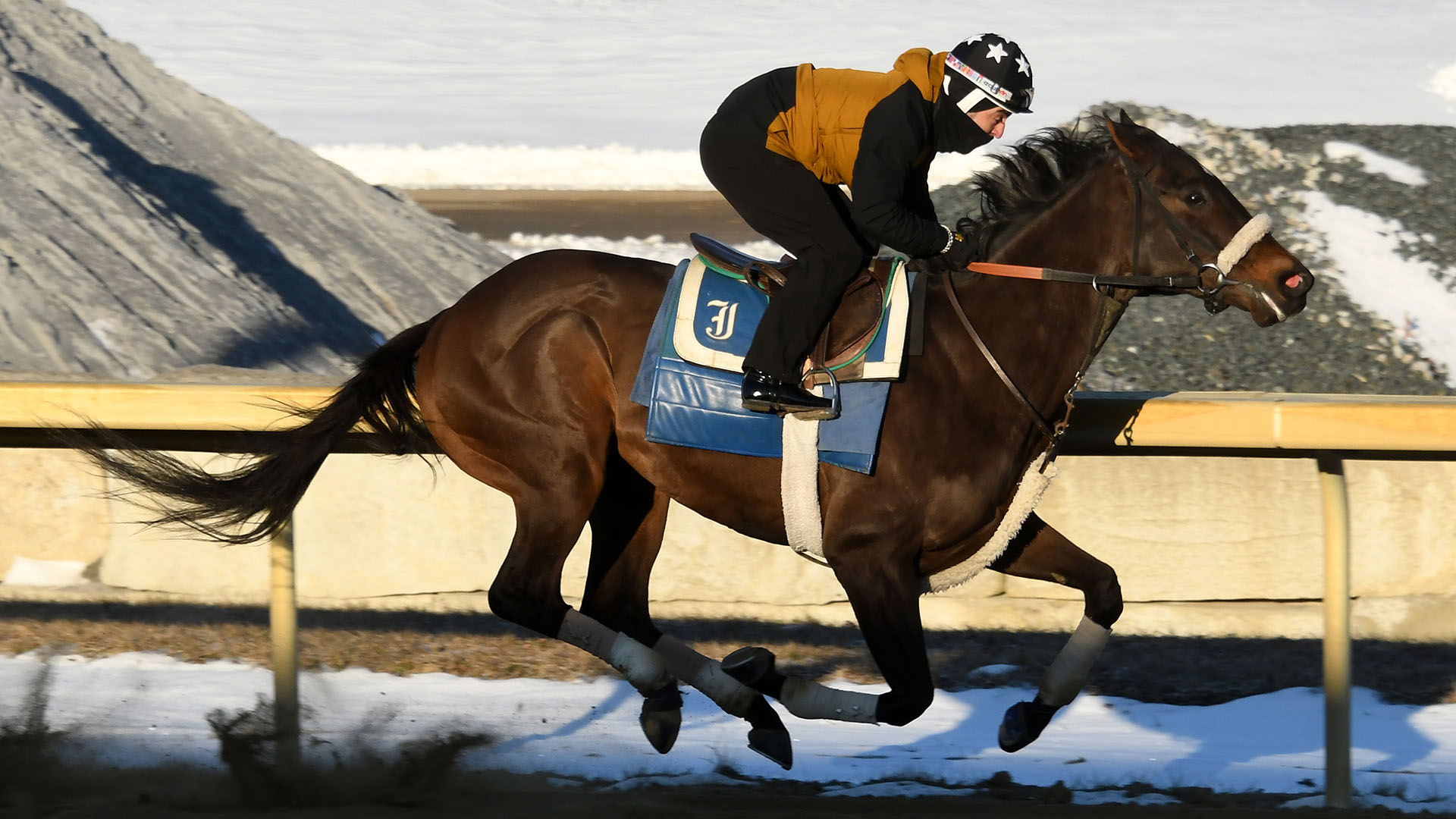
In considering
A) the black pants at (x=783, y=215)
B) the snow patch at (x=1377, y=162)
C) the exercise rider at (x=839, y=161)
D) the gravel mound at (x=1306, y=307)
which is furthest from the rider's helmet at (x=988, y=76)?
the snow patch at (x=1377, y=162)

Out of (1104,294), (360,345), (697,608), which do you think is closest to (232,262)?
(360,345)

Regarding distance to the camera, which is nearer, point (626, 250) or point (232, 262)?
point (232, 262)

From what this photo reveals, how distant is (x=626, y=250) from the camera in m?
18.9

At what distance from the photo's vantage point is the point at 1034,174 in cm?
430

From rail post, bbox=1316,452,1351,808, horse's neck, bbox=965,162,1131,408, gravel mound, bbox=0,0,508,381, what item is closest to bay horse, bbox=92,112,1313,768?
horse's neck, bbox=965,162,1131,408

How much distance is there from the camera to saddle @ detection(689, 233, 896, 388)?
410 centimetres

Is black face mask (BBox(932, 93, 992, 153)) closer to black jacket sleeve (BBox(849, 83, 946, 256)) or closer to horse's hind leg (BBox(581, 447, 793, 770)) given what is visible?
black jacket sleeve (BBox(849, 83, 946, 256))

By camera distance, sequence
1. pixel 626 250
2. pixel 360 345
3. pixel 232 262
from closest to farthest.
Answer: pixel 360 345 < pixel 232 262 < pixel 626 250

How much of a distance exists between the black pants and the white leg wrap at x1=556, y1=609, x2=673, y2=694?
35.7 inches

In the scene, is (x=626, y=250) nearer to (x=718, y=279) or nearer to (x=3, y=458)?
(x=3, y=458)

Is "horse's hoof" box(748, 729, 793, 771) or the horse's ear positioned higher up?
the horse's ear

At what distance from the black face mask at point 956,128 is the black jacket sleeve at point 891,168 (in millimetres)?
61

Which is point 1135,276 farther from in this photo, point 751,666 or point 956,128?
point 751,666

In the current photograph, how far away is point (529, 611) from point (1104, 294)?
5.89ft
